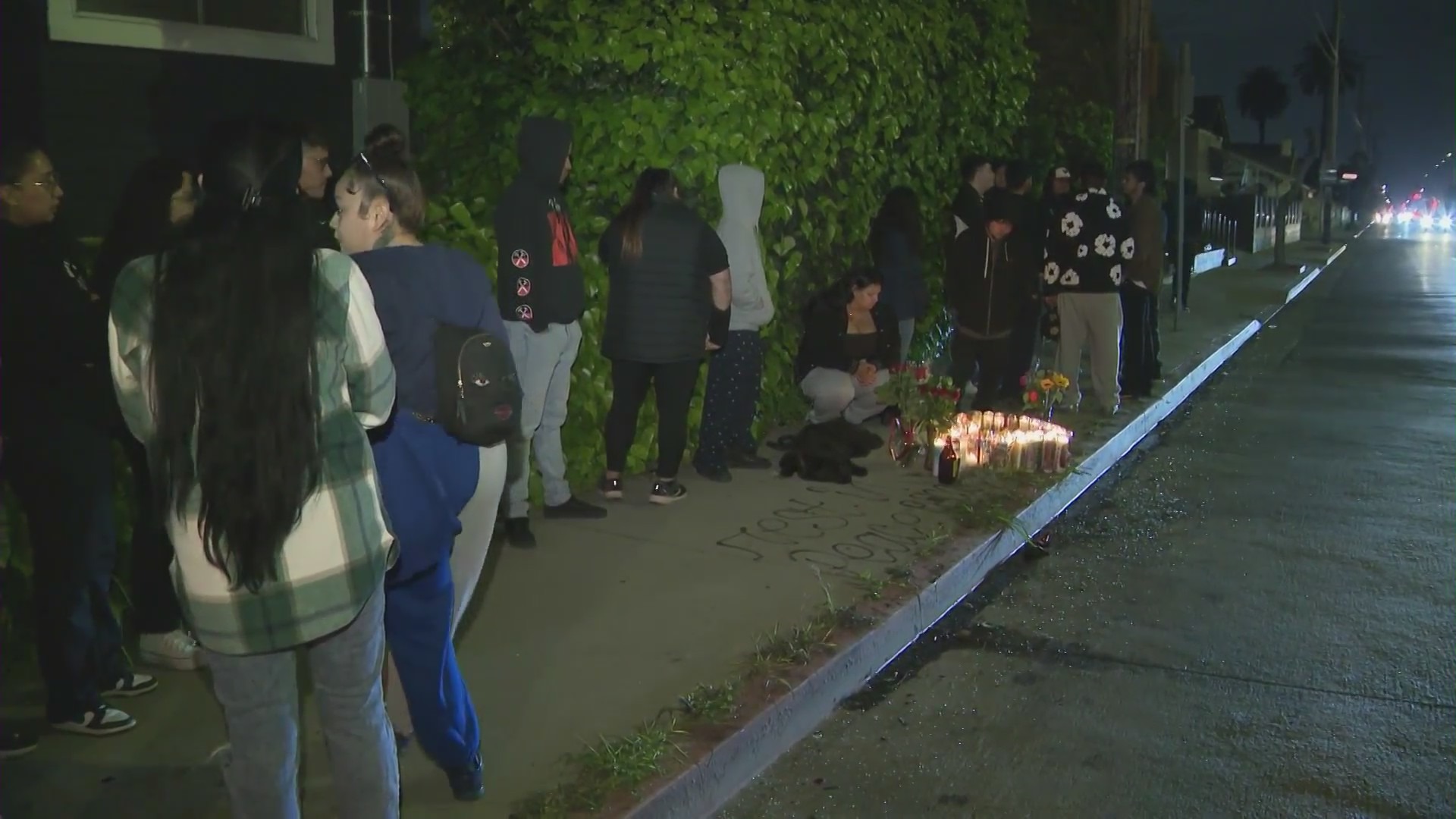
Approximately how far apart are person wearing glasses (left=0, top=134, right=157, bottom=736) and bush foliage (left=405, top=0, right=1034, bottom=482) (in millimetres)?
2511

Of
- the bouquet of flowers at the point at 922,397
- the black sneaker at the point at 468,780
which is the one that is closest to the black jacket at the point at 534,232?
the black sneaker at the point at 468,780

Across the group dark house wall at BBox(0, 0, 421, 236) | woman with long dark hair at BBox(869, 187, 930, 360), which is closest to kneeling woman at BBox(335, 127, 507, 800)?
dark house wall at BBox(0, 0, 421, 236)

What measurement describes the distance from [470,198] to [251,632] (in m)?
5.01

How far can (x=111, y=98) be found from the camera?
7168 mm

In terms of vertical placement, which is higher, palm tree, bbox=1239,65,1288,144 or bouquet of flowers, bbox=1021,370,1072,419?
palm tree, bbox=1239,65,1288,144

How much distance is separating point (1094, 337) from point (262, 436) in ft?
26.6

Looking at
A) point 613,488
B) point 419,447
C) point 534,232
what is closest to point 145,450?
point 419,447

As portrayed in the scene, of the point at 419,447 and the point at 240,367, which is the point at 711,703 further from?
the point at 240,367

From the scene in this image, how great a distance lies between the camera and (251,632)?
9.27 feet

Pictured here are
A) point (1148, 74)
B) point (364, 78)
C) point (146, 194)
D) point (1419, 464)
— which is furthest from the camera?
point (1148, 74)

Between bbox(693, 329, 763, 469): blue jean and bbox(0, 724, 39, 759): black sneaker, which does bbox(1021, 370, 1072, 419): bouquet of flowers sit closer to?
bbox(693, 329, 763, 469): blue jean

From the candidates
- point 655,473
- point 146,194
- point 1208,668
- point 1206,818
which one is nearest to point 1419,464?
point 1208,668

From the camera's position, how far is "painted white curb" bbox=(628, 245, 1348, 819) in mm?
4020

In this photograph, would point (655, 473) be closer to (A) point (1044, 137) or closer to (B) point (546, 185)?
(B) point (546, 185)
